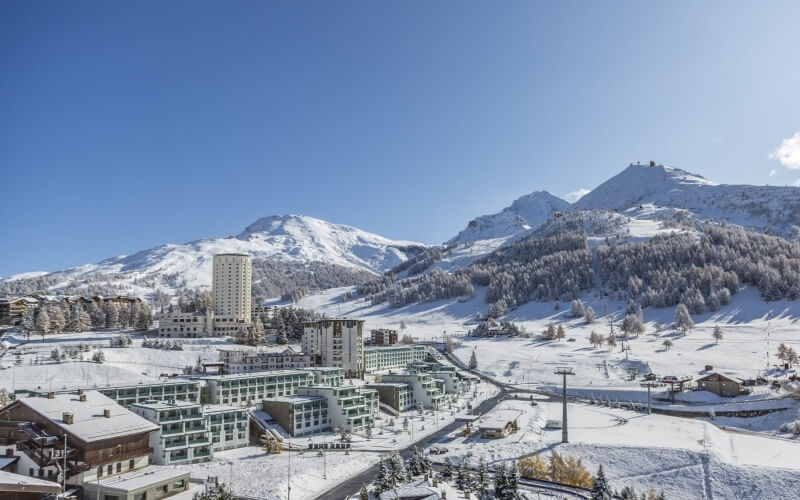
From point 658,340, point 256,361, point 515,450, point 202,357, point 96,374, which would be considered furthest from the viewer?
point 658,340

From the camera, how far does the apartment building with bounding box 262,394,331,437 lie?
68188 millimetres

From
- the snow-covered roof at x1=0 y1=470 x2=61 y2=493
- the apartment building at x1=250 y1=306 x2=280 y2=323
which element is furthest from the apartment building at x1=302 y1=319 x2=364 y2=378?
the snow-covered roof at x1=0 y1=470 x2=61 y2=493

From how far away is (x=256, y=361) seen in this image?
3873 inches

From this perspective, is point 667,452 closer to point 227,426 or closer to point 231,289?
point 227,426

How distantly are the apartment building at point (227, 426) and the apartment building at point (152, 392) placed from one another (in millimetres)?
6747

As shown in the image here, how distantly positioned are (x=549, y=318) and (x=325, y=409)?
134 meters

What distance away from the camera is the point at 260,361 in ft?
325

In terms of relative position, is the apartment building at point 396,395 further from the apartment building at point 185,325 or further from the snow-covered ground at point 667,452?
the apartment building at point 185,325

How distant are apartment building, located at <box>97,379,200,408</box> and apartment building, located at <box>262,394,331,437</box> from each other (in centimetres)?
891

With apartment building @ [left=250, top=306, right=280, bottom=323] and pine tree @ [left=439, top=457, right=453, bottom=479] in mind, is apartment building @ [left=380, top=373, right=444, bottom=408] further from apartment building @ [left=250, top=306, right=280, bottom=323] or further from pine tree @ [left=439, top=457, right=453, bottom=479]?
apartment building @ [left=250, top=306, right=280, bottom=323]

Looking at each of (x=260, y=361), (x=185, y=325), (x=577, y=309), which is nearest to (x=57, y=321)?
(x=185, y=325)

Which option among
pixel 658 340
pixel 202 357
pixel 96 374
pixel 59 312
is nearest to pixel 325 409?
pixel 96 374

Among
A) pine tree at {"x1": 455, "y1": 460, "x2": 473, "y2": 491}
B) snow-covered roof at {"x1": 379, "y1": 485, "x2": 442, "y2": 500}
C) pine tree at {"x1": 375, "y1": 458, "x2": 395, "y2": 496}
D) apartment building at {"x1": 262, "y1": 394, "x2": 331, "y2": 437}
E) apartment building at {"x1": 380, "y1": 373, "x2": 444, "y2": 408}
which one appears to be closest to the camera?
snow-covered roof at {"x1": 379, "y1": 485, "x2": 442, "y2": 500}

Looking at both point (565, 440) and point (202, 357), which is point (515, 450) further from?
point (202, 357)
